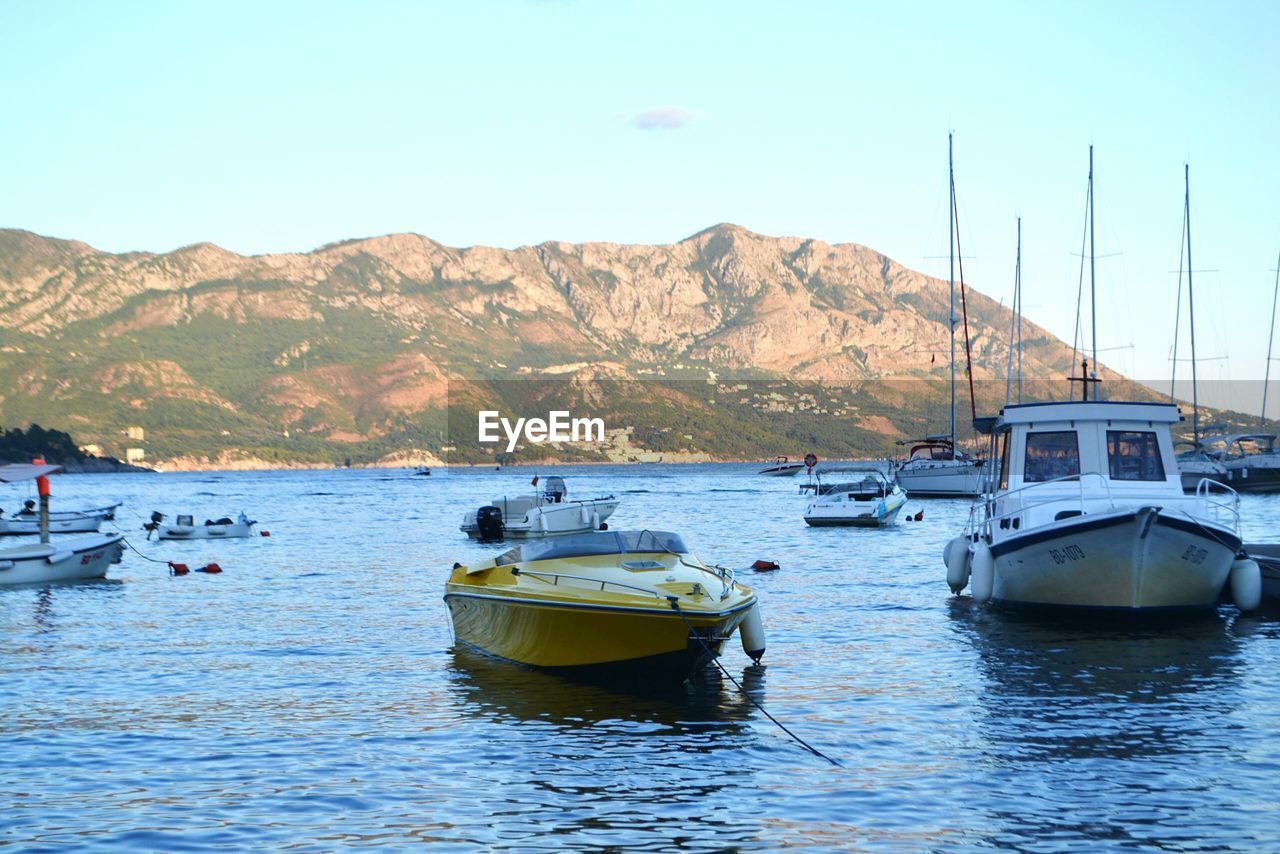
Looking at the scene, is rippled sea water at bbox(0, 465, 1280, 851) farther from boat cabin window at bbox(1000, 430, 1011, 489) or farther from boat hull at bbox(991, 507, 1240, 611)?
boat cabin window at bbox(1000, 430, 1011, 489)

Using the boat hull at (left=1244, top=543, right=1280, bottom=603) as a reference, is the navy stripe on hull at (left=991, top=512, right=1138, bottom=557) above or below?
above

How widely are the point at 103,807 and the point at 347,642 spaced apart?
519 inches

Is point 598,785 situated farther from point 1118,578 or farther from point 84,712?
point 1118,578

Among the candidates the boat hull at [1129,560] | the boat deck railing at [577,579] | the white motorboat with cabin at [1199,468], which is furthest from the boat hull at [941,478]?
the boat deck railing at [577,579]

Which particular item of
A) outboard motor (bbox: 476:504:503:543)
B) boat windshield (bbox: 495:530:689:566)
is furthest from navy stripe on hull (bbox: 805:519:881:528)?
boat windshield (bbox: 495:530:689:566)

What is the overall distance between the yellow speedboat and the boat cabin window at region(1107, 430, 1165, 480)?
1094 centimetres

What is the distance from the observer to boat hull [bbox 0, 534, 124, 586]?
4041 centimetres

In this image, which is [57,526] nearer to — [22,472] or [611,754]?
[22,472]

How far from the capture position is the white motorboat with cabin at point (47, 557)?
133 ft

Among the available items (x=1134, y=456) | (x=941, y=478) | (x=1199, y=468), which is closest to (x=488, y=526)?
(x=1134, y=456)

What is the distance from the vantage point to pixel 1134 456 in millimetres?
28344

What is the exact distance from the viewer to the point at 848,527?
222 ft

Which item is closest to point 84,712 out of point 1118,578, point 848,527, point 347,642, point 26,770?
point 26,770

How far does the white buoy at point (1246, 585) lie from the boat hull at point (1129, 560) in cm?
50
